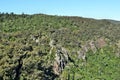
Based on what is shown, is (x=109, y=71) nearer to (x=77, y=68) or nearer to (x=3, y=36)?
(x=77, y=68)

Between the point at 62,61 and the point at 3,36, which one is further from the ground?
the point at 3,36

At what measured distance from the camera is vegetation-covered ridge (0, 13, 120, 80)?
116 meters

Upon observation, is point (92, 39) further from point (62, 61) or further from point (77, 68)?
point (62, 61)

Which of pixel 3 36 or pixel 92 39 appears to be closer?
pixel 3 36

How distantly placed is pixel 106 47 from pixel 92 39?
27.6 ft

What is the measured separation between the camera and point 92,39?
191250 millimetres

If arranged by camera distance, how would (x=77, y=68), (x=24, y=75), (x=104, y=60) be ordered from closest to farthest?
(x=24, y=75), (x=77, y=68), (x=104, y=60)

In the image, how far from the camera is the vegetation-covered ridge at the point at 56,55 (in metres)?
116

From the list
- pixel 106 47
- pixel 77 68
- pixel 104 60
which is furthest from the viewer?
pixel 106 47

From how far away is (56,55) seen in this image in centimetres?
14112

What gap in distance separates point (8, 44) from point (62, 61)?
103 feet

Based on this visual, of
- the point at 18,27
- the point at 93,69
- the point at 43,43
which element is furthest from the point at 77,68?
the point at 18,27

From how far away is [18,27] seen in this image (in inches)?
7657

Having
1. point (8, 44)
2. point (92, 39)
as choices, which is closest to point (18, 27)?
Result: point (92, 39)
